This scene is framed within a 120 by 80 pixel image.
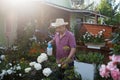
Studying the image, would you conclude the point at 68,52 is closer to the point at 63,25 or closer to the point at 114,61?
Result: the point at 63,25

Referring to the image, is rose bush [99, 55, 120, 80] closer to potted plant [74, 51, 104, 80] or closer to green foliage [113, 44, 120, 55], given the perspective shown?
green foliage [113, 44, 120, 55]

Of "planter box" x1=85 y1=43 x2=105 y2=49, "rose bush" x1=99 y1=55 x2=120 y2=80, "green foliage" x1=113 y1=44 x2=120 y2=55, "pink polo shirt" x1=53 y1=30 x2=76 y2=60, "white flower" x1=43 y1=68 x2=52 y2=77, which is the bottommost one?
"planter box" x1=85 y1=43 x2=105 y2=49

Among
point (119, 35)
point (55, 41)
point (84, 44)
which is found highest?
point (119, 35)

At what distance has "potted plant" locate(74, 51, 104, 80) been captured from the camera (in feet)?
10.7

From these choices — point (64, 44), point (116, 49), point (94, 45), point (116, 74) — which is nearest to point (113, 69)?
point (116, 74)

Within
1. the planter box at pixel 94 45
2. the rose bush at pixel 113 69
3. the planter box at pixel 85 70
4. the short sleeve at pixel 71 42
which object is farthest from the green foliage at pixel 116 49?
the planter box at pixel 94 45

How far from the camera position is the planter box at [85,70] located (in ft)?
10.7

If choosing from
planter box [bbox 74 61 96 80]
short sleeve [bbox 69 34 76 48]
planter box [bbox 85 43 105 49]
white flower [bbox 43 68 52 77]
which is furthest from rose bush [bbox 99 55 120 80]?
planter box [bbox 85 43 105 49]

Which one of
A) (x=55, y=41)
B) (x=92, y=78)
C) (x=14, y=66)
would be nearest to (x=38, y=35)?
(x=55, y=41)

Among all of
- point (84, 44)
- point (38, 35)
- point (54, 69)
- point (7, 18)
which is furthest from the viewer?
point (7, 18)

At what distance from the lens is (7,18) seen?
1606 centimetres

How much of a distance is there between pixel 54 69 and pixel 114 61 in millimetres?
1377

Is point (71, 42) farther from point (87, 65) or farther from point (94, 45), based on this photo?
point (94, 45)

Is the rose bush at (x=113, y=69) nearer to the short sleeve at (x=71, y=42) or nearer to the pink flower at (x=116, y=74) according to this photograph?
the pink flower at (x=116, y=74)
